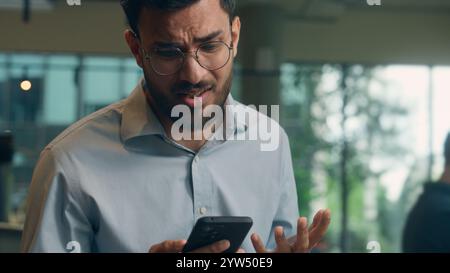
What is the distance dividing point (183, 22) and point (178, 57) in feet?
0.21

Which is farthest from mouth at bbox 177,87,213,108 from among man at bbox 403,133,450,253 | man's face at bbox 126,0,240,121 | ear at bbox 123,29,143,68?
man at bbox 403,133,450,253

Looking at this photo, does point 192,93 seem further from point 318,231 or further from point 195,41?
point 318,231

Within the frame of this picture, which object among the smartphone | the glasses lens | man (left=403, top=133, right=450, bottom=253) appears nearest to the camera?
the smartphone

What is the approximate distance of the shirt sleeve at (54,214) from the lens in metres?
1.16

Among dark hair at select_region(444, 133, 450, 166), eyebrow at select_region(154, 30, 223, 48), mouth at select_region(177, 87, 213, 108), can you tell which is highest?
eyebrow at select_region(154, 30, 223, 48)

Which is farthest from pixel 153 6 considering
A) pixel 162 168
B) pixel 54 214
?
pixel 54 214

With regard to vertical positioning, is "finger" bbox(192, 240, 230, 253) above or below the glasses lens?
below

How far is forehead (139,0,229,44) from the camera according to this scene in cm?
120

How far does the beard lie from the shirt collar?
0.04ft

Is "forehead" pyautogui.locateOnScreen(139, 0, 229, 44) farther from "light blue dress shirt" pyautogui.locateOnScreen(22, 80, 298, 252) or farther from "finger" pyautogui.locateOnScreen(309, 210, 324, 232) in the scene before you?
"finger" pyautogui.locateOnScreen(309, 210, 324, 232)

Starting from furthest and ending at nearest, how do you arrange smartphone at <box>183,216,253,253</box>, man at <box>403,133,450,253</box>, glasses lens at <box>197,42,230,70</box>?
man at <box>403,133,450,253</box> → glasses lens at <box>197,42,230,70</box> → smartphone at <box>183,216,253,253</box>

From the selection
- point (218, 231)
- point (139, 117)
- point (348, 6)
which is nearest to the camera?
point (218, 231)

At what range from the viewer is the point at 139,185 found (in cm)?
123
